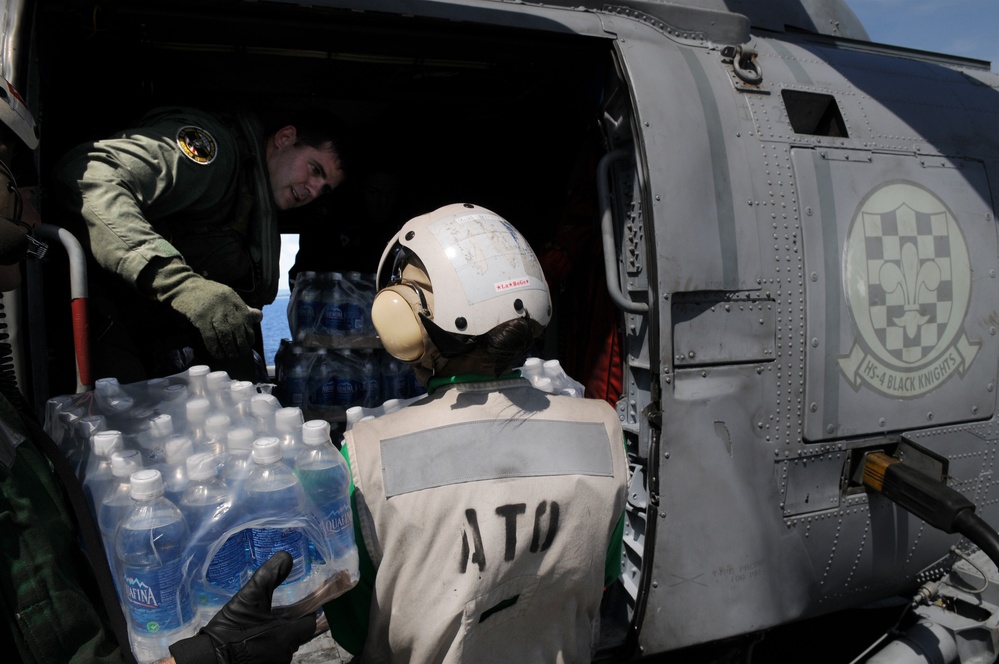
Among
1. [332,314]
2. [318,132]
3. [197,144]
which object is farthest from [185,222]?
[332,314]

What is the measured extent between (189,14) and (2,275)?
143 cm

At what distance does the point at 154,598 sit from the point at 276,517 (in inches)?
11.7

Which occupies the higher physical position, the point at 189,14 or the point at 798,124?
the point at 189,14

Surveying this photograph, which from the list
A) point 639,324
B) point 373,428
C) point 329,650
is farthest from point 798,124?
point 329,650

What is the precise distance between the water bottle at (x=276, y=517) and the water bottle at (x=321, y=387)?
2.09m

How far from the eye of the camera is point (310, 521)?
5.41 ft

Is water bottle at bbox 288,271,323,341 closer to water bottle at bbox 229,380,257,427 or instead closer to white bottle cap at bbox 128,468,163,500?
water bottle at bbox 229,380,257,427

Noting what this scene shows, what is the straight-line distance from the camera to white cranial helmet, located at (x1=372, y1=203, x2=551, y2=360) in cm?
182

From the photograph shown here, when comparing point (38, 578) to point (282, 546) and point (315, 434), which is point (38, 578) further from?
point (315, 434)

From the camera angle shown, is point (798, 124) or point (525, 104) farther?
point (525, 104)

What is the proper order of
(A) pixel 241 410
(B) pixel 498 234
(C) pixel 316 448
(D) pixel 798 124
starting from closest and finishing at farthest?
(C) pixel 316 448 < (B) pixel 498 234 < (A) pixel 241 410 < (D) pixel 798 124

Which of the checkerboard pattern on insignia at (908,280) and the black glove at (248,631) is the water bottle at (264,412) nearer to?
the black glove at (248,631)

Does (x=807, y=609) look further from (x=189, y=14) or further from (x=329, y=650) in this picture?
(x=189, y=14)

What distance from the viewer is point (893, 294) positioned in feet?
10.0
